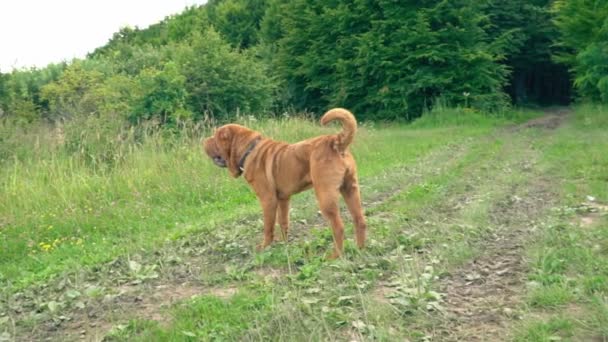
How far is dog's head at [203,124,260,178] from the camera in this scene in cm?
653

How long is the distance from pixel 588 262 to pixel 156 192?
680cm

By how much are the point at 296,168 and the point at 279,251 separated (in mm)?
845

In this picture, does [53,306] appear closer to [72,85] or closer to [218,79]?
[218,79]

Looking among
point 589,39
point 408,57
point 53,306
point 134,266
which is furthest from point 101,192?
point 589,39

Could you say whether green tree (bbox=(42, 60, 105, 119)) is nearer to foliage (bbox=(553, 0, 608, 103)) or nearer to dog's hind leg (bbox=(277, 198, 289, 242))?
dog's hind leg (bbox=(277, 198, 289, 242))

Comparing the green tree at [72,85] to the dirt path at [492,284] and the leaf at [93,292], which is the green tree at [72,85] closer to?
the leaf at [93,292]

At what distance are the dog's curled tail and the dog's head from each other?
4.30 feet

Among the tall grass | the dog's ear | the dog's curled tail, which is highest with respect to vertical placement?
the dog's curled tail

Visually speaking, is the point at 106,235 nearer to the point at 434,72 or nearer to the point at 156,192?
the point at 156,192

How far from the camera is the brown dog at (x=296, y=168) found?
5504mm

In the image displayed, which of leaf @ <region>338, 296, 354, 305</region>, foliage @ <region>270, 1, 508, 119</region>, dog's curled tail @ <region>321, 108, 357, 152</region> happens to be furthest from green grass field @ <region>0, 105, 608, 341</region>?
foliage @ <region>270, 1, 508, 119</region>

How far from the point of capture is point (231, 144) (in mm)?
6598

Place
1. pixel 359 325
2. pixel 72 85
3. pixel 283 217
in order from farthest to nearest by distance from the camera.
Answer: pixel 72 85 < pixel 283 217 < pixel 359 325

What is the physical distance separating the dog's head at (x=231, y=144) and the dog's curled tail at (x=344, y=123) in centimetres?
131
